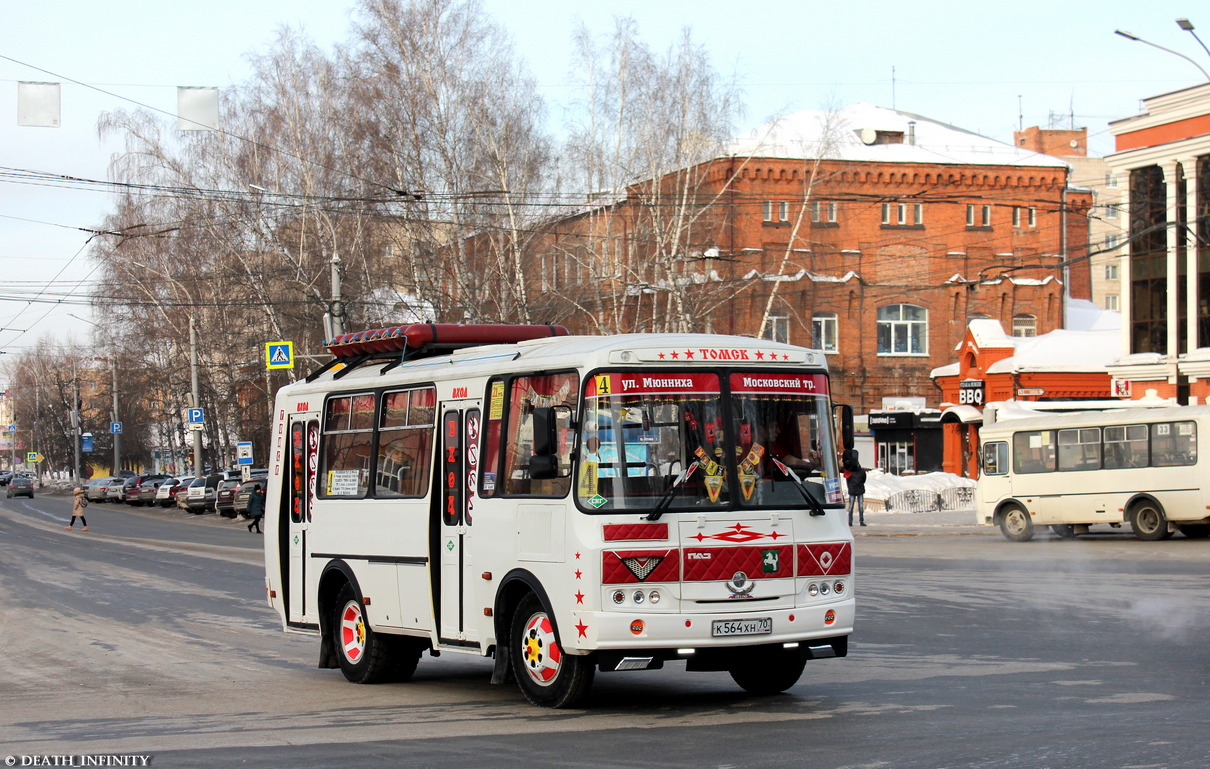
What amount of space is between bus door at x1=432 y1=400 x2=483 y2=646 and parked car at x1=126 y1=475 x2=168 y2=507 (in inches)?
2582

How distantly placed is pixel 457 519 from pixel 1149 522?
22.6 metres

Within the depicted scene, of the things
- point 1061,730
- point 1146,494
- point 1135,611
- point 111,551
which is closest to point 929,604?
point 1135,611

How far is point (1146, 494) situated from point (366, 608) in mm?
21922

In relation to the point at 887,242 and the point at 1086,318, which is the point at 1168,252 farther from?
the point at 1086,318

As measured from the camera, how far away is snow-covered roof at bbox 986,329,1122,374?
176 ft

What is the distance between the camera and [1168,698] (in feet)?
31.9

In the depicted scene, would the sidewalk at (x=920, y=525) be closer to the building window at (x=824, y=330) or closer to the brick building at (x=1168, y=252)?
the brick building at (x=1168, y=252)

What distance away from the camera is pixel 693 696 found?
422 inches

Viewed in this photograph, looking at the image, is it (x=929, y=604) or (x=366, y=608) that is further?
(x=929, y=604)

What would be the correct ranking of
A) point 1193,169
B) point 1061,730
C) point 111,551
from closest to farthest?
point 1061,730 < point 111,551 < point 1193,169

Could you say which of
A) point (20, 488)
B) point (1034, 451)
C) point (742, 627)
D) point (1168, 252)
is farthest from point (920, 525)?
point (20, 488)

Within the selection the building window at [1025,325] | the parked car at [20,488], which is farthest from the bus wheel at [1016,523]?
the parked car at [20,488]

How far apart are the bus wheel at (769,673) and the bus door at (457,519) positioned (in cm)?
202

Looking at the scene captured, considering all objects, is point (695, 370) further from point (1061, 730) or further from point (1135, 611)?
point (1135, 611)
